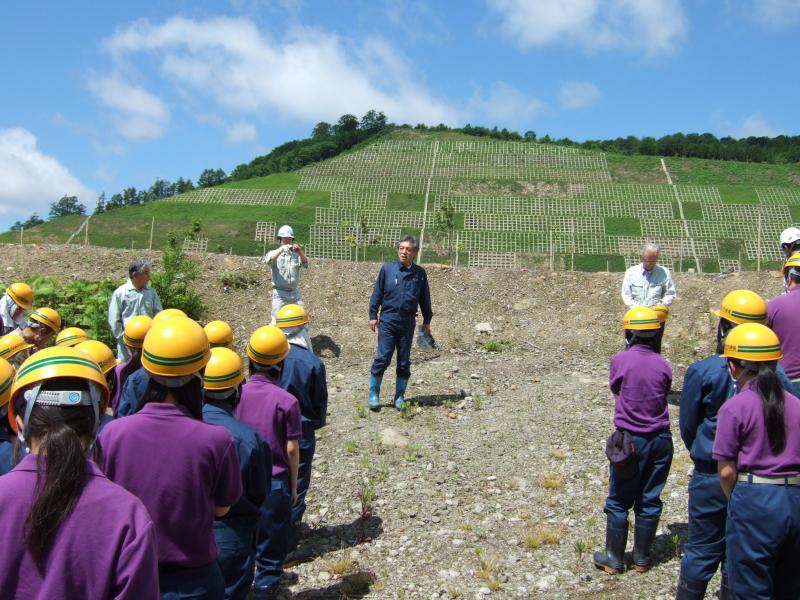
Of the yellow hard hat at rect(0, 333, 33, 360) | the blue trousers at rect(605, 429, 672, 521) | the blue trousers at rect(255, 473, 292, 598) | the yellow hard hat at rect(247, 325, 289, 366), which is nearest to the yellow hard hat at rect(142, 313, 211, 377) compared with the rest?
the yellow hard hat at rect(247, 325, 289, 366)

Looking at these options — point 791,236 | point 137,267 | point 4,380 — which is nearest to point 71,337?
point 137,267

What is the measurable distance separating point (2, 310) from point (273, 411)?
17.2 ft

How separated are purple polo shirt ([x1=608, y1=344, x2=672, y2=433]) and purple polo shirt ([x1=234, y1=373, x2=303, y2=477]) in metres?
2.22

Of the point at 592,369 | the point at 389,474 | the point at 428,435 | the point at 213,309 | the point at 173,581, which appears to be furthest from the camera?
the point at 213,309

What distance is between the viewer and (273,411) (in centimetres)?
388

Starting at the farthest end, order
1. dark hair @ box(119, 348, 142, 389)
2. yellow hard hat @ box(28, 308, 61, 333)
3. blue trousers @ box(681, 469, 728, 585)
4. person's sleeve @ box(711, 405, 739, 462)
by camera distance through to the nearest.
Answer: yellow hard hat @ box(28, 308, 61, 333), dark hair @ box(119, 348, 142, 389), blue trousers @ box(681, 469, 728, 585), person's sleeve @ box(711, 405, 739, 462)

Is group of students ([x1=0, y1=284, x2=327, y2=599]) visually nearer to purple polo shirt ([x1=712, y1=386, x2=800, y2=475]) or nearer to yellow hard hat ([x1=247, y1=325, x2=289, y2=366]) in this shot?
yellow hard hat ([x1=247, y1=325, x2=289, y2=366])

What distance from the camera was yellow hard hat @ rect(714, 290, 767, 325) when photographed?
401 cm

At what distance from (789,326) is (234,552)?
13.4 feet

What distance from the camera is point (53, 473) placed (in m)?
1.67

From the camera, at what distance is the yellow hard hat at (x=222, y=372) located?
325 centimetres

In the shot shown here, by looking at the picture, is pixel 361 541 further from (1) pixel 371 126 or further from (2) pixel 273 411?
(1) pixel 371 126

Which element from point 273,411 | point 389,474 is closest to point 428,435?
point 389,474

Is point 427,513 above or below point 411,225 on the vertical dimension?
below
